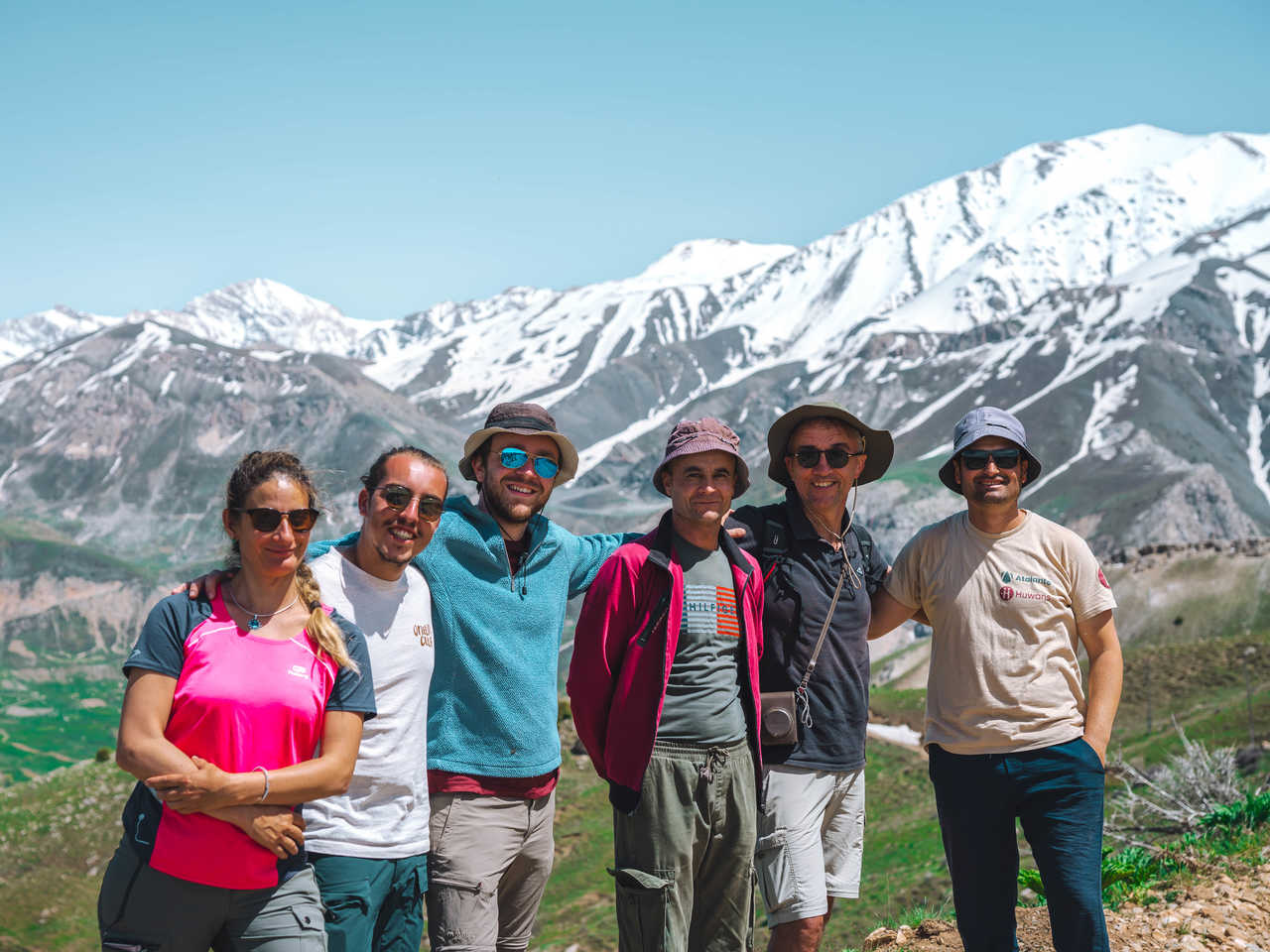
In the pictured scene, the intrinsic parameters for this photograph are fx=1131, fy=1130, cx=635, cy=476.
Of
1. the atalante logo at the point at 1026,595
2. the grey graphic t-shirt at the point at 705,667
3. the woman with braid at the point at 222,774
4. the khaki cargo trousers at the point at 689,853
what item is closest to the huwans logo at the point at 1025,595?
the atalante logo at the point at 1026,595

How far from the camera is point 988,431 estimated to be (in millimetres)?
5742

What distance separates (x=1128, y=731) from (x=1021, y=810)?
1086 inches

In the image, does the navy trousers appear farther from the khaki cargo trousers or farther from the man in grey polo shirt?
the khaki cargo trousers

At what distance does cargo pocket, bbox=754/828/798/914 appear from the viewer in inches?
217

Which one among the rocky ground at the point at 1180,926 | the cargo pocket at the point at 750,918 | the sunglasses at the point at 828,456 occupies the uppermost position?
the sunglasses at the point at 828,456

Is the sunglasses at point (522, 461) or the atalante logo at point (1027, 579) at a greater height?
the sunglasses at point (522, 461)

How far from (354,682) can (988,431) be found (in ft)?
11.0

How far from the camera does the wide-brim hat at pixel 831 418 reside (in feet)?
19.8

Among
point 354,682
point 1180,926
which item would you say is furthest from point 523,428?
point 1180,926

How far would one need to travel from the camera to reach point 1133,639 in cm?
5947

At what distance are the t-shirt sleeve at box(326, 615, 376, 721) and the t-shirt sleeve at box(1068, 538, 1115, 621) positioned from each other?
3410mm

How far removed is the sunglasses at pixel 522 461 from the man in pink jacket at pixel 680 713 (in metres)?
0.63

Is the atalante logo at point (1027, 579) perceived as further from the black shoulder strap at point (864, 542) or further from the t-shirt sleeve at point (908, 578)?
the black shoulder strap at point (864, 542)

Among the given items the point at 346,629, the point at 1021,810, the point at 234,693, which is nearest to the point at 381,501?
the point at 346,629
